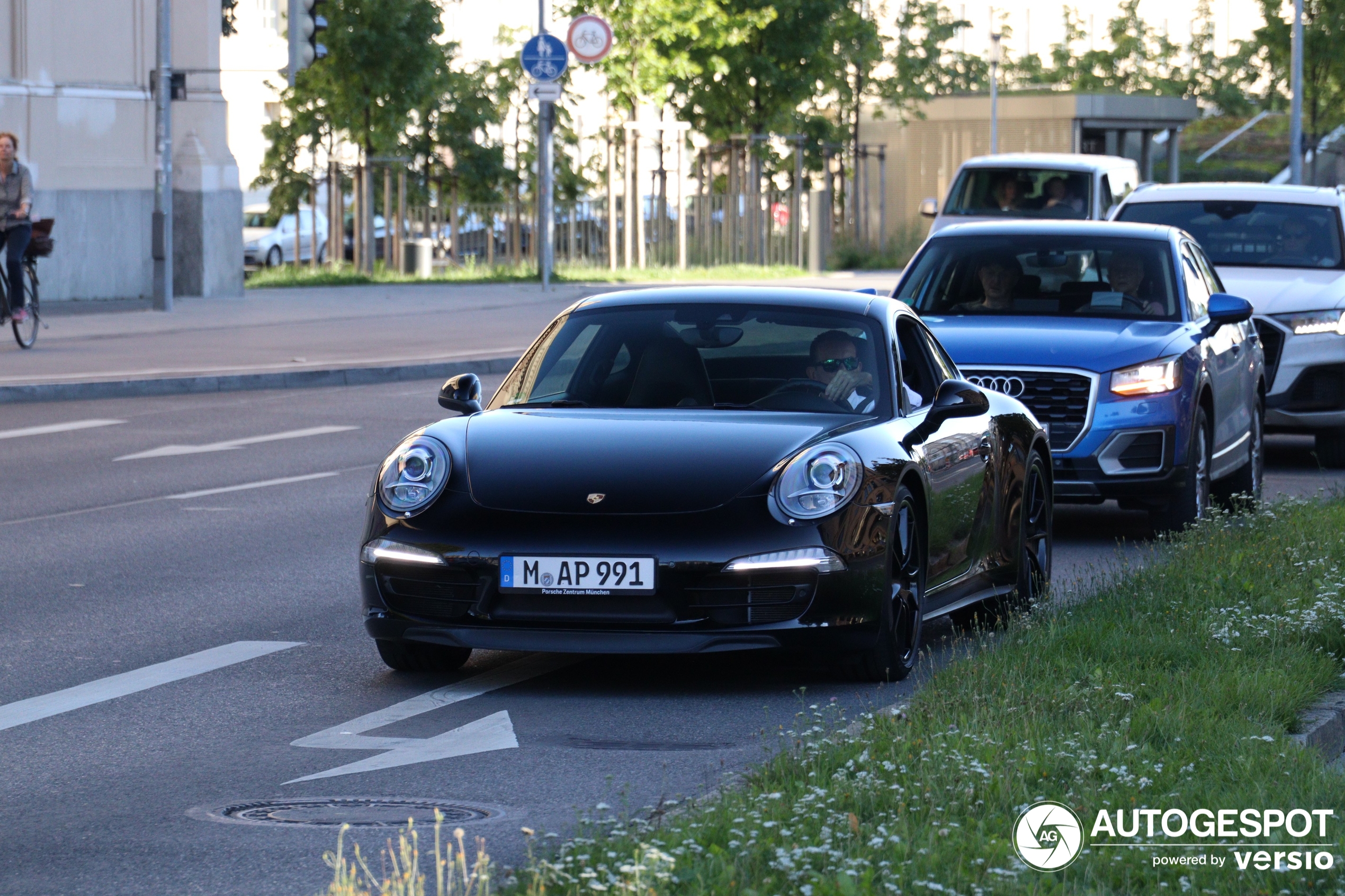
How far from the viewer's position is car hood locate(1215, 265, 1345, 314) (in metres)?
15.0

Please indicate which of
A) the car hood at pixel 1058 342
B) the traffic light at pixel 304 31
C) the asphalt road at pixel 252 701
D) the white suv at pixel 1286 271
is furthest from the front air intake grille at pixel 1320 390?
the traffic light at pixel 304 31

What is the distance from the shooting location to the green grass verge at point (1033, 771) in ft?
14.7

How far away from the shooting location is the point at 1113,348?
36.8ft

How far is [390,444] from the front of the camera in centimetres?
1541

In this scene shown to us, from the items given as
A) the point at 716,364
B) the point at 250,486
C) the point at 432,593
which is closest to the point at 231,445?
the point at 250,486

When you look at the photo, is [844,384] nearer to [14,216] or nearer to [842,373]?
[842,373]

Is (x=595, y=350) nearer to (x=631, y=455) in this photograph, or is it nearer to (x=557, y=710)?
(x=631, y=455)

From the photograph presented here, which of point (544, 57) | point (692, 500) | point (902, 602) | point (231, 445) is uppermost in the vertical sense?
point (544, 57)

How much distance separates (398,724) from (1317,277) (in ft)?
33.5

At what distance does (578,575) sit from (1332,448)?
30.9 feet

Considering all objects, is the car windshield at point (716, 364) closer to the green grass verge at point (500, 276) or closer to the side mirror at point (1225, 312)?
the side mirror at point (1225, 312)

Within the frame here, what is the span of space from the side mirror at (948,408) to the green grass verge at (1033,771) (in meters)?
0.73

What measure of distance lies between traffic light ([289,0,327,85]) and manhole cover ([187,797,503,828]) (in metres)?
19.3

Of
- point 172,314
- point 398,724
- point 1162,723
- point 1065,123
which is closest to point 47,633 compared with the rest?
point 398,724
